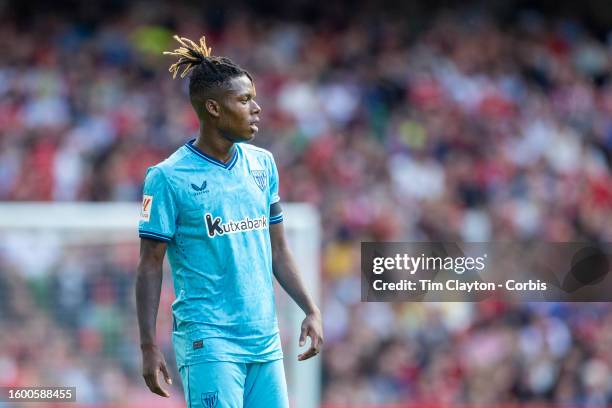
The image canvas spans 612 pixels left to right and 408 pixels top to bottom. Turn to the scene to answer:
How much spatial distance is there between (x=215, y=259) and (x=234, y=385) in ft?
1.64

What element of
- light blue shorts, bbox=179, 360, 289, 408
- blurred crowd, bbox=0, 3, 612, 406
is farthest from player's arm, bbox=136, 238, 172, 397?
blurred crowd, bbox=0, 3, 612, 406

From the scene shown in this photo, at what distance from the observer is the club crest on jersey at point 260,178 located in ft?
15.7

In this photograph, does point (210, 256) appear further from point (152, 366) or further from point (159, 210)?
point (152, 366)

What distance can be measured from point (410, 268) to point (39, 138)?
544 cm

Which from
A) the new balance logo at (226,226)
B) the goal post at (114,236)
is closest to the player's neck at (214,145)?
the new balance logo at (226,226)

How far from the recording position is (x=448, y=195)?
42.6 ft

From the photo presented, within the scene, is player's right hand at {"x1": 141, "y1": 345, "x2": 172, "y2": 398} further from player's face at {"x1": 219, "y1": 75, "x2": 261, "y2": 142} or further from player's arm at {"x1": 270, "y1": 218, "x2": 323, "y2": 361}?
player's face at {"x1": 219, "y1": 75, "x2": 261, "y2": 142}

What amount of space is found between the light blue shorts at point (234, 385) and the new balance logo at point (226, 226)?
0.51 meters

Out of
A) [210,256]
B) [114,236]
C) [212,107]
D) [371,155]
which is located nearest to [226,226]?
[210,256]

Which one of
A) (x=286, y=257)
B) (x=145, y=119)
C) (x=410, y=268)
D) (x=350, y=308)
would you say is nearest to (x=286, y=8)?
(x=145, y=119)

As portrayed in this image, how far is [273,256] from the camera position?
4.92m

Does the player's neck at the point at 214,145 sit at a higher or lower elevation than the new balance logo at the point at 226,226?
higher

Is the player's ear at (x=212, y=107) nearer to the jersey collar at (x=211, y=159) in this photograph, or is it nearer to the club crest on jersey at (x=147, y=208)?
the jersey collar at (x=211, y=159)

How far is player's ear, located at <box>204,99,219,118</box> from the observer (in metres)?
4.66
